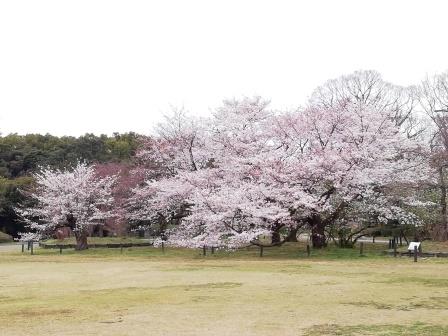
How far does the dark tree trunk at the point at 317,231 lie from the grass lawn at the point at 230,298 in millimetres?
6054

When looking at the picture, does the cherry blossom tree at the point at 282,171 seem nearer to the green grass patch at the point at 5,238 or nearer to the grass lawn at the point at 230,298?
the grass lawn at the point at 230,298

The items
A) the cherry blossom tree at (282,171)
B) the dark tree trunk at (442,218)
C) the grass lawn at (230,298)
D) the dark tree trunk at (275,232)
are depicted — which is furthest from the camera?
the dark tree trunk at (442,218)

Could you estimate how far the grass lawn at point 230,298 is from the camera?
30.8 ft

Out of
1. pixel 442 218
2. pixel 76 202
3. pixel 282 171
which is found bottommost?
pixel 442 218

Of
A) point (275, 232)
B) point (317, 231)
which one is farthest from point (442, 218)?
point (275, 232)

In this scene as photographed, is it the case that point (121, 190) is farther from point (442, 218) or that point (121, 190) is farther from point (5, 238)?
point (442, 218)

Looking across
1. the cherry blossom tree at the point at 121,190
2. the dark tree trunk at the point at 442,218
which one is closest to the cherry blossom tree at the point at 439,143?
the dark tree trunk at the point at 442,218

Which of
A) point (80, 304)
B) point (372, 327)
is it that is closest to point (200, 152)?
point (80, 304)

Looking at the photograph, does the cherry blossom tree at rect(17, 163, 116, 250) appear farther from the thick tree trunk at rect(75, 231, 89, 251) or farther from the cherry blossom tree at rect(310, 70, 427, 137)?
the cherry blossom tree at rect(310, 70, 427, 137)

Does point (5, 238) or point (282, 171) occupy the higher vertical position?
point (282, 171)

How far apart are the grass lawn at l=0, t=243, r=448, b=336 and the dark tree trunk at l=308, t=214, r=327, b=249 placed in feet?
19.9

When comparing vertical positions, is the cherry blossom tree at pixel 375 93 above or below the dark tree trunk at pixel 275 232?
above

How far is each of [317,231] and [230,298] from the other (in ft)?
56.4

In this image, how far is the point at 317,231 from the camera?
29.2m
